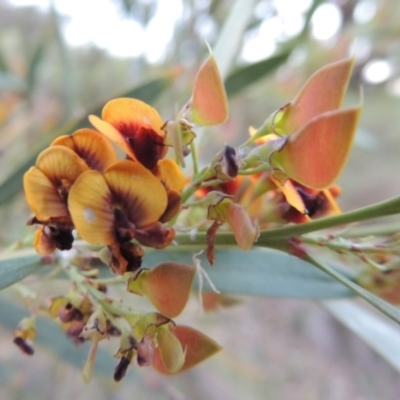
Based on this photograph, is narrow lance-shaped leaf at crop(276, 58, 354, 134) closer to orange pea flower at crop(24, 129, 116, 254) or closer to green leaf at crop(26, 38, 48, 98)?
orange pea flower at crop(24, 129, 116, 254)

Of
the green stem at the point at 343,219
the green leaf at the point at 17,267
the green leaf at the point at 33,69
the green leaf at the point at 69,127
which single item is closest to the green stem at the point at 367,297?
the green stem at the point at 343,219

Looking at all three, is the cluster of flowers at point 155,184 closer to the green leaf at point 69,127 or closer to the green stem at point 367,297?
the green stem at point 367,297

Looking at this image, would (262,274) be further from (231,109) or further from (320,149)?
(231,109)

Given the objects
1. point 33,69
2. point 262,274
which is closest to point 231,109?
point 33,69

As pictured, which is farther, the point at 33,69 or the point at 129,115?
the point at 33,69

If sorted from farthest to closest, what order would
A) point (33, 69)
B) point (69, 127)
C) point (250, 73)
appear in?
1. point (33, 69)
2. point (250, 73)
3. point (69, 127)

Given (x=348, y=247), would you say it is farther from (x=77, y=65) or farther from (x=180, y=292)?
(x=77, y=65)
